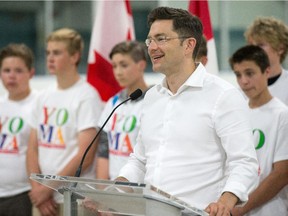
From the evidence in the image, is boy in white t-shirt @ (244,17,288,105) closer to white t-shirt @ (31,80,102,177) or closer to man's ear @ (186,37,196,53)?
white t-shirt @ (31,80,102,177)

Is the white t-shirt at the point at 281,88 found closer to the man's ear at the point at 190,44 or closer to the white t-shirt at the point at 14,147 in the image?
the man's ear at the point at 190,44

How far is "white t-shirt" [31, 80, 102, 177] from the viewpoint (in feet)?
16.1

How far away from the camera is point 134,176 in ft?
10.7

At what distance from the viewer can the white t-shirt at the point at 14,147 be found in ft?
16.8

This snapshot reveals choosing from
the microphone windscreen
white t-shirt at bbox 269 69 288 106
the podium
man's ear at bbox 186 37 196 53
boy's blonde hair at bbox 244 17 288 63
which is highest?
boy's blonde hair at bbox 244 17 288 63

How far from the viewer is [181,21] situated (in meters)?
3.16

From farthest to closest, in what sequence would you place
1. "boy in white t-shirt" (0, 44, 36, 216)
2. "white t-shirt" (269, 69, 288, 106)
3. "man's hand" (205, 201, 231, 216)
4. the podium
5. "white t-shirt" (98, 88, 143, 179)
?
"boy in white t-shirt" (0, 44, 36, 216) → "white t-shirt" (98, 88, 143, 179) → "white t-shirt" (269, 69, 288, 106) → "man's hand" (205, 201, 231, 216) → the podium

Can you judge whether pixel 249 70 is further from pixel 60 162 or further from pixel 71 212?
pixel 71 212

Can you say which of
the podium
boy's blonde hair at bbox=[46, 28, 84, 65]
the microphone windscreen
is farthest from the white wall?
the podium

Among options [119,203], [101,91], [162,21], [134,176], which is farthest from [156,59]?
[101,91]

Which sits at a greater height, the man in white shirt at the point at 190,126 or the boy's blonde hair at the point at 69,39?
the boy's blonde hair at the point at 69,39

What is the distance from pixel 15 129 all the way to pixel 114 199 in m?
2.66

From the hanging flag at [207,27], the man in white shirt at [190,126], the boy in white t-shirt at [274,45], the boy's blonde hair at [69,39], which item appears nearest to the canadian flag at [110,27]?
the boy's blonde hair at [69,39]

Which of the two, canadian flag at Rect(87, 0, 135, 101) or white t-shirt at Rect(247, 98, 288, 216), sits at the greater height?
canadian flag at Rect(87, 0, 135, 101)
